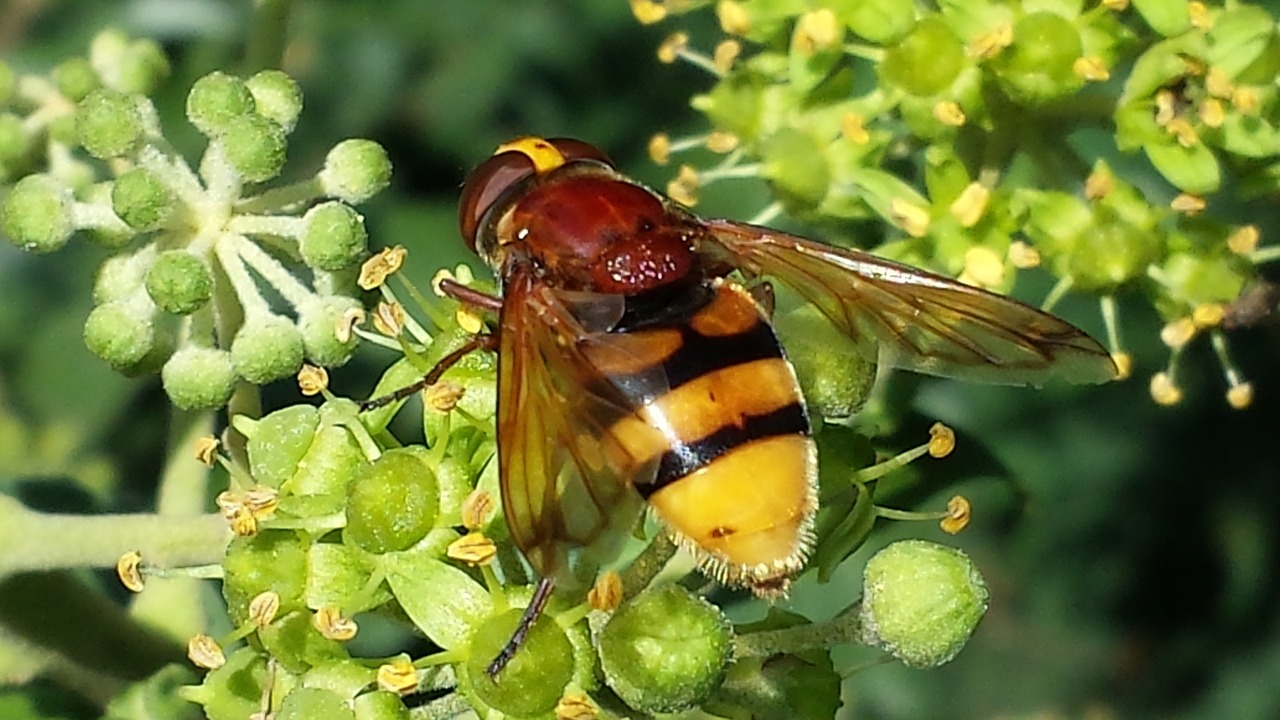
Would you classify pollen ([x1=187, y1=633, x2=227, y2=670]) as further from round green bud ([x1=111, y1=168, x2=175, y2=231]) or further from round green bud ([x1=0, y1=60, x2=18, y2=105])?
round green bud ([x1=0, y1=60, x2=18, y2=105])

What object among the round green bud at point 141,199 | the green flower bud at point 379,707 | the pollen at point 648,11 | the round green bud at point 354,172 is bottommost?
the green flower bud at point 379,707

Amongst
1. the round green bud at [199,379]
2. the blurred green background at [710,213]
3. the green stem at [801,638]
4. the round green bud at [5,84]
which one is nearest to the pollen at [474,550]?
the green stem at [801,638]

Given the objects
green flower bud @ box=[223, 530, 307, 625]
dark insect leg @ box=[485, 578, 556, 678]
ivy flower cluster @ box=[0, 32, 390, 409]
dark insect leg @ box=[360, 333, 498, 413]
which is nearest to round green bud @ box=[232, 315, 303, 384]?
ivy flower cluster @ box=[0, 32, 390, 409]

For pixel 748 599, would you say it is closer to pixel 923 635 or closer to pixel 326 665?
pixel 923 635

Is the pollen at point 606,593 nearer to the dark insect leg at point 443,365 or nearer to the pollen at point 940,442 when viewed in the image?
the dark insect leg at point 443,365

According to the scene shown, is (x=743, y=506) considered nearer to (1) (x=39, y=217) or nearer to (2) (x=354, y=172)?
(2) (x=354, y=172)

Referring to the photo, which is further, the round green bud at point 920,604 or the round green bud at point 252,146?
the round green bud at point 252,146

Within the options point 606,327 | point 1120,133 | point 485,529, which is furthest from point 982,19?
point 485,529

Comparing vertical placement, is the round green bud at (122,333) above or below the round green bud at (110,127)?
below
